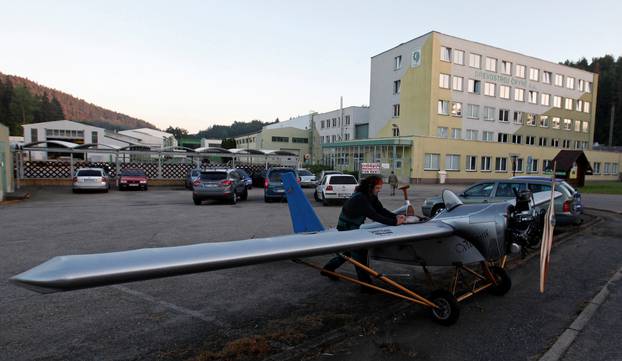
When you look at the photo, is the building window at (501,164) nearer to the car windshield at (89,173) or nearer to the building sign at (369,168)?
the building sign at (369,168)

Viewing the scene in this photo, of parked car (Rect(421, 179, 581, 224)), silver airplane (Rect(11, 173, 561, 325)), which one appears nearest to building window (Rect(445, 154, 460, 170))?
parked car (Rect(421, 179, 581, 224))

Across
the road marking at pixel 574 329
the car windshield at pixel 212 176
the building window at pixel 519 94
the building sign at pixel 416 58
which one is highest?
the building sign at pixel 416 58

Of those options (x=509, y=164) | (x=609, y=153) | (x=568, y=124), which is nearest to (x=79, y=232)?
(x=509, y=164)

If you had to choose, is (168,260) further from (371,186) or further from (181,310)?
(371,186)

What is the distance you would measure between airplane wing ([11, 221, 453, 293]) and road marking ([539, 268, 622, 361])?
2184mm

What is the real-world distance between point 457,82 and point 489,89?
615cm

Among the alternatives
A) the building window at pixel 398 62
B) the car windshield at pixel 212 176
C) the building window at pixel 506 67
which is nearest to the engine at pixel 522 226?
→ the car windshield at pixel 212 176

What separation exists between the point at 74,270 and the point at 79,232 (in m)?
9.43

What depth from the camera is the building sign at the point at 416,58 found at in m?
42.6

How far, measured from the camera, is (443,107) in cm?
4294

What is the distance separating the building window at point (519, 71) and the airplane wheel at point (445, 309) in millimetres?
53905

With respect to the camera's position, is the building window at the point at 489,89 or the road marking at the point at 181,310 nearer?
the road marking at the point at 181,310

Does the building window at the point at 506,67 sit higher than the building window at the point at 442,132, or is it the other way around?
the building window at the point at 506,67

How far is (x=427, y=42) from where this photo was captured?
1630 inches
